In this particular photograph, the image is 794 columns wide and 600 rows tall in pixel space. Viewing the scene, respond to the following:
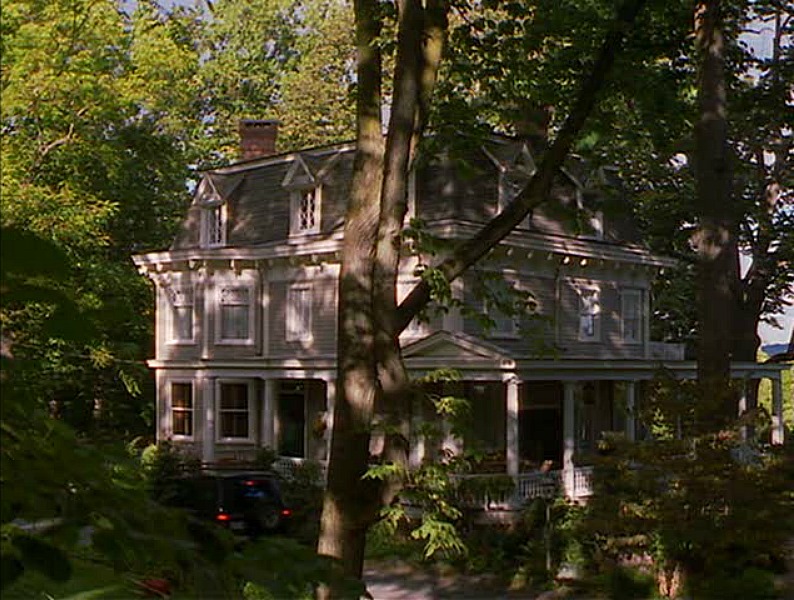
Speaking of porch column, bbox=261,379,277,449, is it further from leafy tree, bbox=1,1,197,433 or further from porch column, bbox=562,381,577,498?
porch column, bbox=562,381,577,498

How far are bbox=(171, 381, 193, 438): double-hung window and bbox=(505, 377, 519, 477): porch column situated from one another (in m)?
12.0

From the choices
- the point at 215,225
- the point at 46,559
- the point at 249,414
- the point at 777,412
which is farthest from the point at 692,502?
the point at 215,225

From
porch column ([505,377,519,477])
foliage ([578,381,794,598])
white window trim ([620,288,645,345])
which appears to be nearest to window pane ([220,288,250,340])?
porch column ([505,377,519,477])

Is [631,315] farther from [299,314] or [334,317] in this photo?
[299,314]

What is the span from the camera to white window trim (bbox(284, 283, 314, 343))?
31953mm

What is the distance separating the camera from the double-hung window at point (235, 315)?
111 ft

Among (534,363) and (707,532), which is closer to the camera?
(707,532)

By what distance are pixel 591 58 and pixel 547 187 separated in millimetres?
3773

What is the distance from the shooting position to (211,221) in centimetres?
3531

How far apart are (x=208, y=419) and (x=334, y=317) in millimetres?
5510

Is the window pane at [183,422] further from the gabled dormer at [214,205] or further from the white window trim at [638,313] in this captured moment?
the white window trim at [638,313]

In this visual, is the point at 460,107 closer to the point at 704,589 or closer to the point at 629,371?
the point at 704,589

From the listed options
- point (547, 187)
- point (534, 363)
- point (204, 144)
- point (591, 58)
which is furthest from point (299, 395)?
point (547, 187)

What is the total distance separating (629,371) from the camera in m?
30.8
